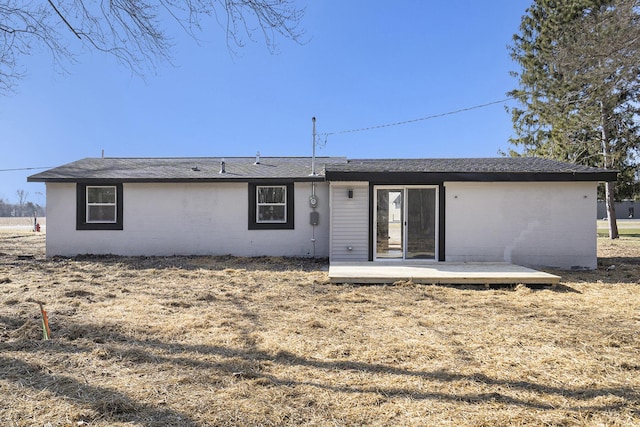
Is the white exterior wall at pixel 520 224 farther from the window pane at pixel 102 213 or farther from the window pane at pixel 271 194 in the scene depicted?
the window pane at pixel 102 213

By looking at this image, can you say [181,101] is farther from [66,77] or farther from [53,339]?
[53,339]

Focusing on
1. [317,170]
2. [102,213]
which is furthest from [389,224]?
[102,213]

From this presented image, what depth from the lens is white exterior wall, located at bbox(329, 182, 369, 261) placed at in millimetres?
9398

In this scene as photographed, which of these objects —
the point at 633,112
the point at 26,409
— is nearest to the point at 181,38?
the point at 26,409

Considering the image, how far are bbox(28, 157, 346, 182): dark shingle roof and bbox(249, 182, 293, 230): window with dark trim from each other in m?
0.40

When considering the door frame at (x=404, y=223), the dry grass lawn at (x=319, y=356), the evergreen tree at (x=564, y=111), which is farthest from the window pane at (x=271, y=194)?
the evergreen tree at (x=564, y=111)

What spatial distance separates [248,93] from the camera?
545 inches

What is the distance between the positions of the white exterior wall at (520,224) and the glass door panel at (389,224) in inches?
46.9

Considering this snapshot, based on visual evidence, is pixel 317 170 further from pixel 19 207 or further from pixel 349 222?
pixel 19 207

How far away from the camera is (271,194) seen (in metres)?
→ 11.0

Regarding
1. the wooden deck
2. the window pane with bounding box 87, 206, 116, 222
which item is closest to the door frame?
the wooden deck

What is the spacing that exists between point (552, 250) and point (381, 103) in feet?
38.2

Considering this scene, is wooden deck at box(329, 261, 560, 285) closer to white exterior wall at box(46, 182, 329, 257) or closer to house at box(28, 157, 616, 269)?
house at box(28, 157, 616, 269)

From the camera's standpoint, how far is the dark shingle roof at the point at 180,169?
34.6 feet
